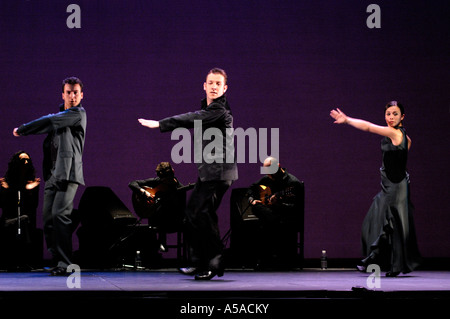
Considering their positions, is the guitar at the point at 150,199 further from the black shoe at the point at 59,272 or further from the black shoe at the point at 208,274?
the black shoe at the point at 208,274

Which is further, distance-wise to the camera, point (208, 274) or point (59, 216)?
point (59, 216)

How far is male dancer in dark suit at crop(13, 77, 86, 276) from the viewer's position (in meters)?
5.45

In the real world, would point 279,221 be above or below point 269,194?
below

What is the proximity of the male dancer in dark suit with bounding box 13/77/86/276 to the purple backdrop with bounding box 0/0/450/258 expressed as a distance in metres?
2.80

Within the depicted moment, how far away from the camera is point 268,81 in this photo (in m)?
8.62

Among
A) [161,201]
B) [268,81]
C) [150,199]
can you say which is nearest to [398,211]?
[161,201]

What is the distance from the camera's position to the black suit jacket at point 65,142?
541cm

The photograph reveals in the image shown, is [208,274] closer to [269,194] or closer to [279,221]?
[279,221]

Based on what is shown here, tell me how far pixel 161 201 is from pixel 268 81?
239cm

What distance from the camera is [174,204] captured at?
7465 mm
